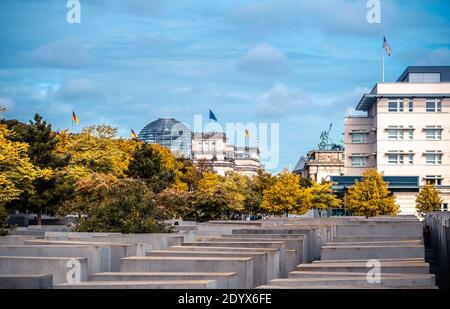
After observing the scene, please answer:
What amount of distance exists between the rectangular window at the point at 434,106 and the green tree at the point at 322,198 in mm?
18992

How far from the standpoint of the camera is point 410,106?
123 meters

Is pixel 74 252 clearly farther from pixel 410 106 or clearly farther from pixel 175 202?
pixel 410 106

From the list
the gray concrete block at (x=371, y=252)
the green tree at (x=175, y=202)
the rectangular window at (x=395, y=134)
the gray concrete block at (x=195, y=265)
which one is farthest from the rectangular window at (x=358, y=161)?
the gray concrete block at (x=195, y=265)

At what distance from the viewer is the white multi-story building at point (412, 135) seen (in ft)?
401

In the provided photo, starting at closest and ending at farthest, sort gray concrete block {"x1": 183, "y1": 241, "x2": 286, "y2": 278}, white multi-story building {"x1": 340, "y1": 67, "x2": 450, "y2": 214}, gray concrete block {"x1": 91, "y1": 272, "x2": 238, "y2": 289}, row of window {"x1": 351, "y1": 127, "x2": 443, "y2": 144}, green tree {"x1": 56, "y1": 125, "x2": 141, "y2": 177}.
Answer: gray concrete block {"x1": 91, "y1": 272, "x2": 238, "y2": 289}, gray concrete block {"x1": 183, "y1": 241, "x2": 286, "y2": 278}, green tree {"x1": 56, "y1": 125, "x2": 141, "y2": 177}, white multi-story building {"x1": 340, "y1": 67, "x2": 450, "y2": 214}, row of window {"x1": 351, "y1": 127, "x2": 443, "y2": 144}

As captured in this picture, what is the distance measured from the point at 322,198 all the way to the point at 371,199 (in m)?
12.6

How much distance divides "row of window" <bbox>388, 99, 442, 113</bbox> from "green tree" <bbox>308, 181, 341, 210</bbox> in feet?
51.3

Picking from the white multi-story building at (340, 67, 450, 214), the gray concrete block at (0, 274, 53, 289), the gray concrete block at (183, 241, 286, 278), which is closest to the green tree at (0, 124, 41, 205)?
the gray concrete block at (183, 241, 286, 278)

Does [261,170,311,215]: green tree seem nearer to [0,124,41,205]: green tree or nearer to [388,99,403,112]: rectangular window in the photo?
[388,99,403,112]: rectangular window

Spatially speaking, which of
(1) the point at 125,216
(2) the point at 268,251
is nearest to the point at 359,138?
(1) the point at 125,216

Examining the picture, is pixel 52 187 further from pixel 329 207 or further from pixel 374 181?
pixel 329 207

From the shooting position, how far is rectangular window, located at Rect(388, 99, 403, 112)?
12288cm

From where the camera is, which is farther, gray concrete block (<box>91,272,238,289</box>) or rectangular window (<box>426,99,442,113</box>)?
rectangular window (<box>426,99,442,113</box>)

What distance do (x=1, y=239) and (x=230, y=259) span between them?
10721 mm
